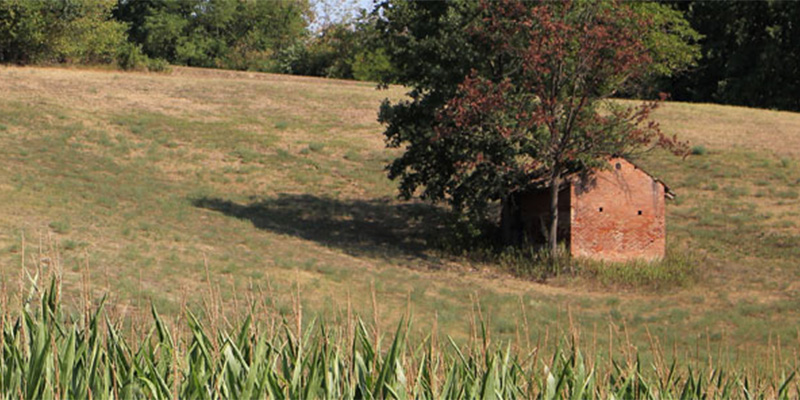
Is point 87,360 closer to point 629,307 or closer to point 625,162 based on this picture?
point 629,307

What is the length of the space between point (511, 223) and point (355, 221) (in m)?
5.09

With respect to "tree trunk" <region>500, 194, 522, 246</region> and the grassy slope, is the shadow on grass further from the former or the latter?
"tree trunk" <region>500, 194, 522, 246</region>

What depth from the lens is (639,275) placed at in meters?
21.5

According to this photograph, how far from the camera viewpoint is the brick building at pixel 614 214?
2252 centimetres

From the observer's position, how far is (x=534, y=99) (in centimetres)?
2331

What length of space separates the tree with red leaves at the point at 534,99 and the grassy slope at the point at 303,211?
261 cm

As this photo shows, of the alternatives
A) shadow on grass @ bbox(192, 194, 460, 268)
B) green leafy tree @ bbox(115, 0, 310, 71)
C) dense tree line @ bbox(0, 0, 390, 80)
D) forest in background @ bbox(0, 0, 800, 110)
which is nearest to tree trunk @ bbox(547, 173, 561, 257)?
shadow on grass @ bbox(192, 194, 460, 268)

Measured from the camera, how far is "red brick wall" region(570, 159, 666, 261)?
73.8 ft

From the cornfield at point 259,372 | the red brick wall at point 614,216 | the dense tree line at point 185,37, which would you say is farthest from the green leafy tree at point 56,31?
the cornfield at point 259,372

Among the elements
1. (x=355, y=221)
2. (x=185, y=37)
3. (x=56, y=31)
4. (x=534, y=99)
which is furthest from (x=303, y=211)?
(x=185, y=37)

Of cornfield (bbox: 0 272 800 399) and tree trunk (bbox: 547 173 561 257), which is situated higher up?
cornfield (bbox: 0 272 800 399)

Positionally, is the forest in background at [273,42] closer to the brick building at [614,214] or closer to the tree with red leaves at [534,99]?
the tree with red leaves at [534,99]

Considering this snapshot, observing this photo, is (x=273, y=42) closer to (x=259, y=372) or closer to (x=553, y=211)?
(x=553, y=211)

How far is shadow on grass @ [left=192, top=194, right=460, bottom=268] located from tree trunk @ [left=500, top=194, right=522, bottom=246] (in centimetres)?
160
